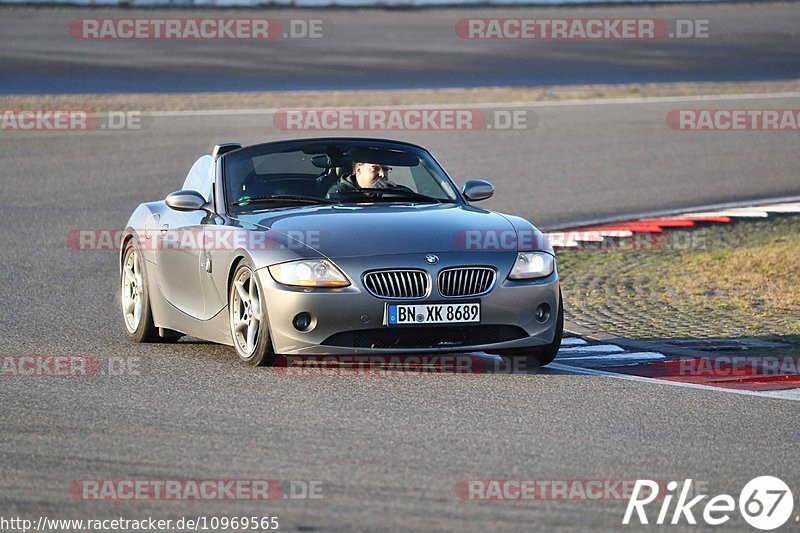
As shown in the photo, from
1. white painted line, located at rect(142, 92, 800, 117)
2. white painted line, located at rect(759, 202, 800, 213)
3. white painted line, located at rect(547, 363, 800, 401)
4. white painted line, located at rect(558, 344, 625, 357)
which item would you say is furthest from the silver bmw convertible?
white painted line, located at rect(142, 92, 800, 117)

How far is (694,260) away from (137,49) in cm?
2407

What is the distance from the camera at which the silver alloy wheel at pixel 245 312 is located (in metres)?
9.14

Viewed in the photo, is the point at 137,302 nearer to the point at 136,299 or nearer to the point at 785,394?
the point at 136,299

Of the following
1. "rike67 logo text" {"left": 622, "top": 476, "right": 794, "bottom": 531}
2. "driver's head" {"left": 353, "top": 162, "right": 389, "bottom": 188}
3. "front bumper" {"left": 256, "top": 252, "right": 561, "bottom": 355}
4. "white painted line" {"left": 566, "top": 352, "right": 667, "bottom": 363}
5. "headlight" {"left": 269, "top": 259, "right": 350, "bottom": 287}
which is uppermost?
"driver's head" {"left": 353, "top": 162, "right": 389, "bottom": 188}

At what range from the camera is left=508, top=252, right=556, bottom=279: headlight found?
30.1 ft

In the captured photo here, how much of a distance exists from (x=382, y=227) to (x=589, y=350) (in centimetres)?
197

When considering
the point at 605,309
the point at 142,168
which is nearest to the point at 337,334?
the point at 605,309

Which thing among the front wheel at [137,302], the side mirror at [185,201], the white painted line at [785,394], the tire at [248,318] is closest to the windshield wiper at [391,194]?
the side mirror at [185,201]

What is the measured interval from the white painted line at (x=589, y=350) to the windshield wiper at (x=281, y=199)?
1865 mm

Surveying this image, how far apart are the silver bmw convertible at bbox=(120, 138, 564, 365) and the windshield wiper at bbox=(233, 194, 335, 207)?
0.05ft

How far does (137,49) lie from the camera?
3662 centimetres

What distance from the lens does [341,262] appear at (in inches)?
349

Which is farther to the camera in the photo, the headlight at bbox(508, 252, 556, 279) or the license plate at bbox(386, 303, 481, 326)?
the headlight at bbox(508, 252, 556, 279)

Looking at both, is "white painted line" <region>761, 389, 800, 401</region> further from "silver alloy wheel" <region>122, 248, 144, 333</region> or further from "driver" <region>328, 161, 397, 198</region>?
"silver alloy wheel" <region>122, 248, 144, 333</region>
